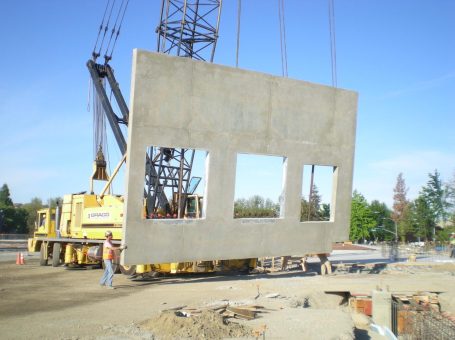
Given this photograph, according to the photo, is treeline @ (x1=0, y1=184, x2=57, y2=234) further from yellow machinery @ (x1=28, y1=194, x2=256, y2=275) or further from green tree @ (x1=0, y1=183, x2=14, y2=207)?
yellow machinery @ (x1=28, y1=194, x2=256, y2=275)

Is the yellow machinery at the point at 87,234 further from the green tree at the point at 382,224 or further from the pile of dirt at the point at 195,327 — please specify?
the green tree at the point at 382,224

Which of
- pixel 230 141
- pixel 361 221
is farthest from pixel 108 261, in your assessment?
pixel 361 221

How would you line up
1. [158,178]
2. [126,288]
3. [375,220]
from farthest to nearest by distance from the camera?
[375,220]
[158,178]
[126,288]

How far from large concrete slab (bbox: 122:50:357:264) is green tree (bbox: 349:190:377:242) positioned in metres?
65.9

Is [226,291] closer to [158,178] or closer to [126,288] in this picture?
[126,288]

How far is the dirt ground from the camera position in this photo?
855 centimetres

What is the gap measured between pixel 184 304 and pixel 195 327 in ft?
9.72

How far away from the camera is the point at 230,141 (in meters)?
15.9

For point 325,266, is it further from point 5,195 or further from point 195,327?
point 5,195

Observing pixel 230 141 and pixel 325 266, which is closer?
pixel 230 141

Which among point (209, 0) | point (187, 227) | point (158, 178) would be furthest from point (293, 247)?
point (209, 0)

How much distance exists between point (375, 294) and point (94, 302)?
7.24m

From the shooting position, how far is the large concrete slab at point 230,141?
14.3m

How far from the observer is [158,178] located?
20203 millimetres
